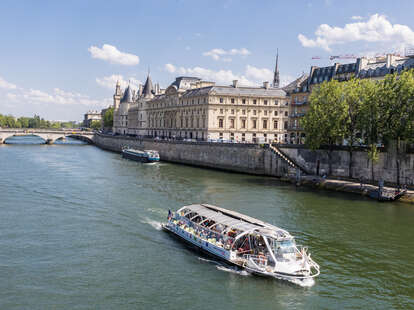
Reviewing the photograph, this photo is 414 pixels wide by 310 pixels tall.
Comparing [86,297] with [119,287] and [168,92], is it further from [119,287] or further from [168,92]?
[168,92]

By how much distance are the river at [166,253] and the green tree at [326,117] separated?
10.1m

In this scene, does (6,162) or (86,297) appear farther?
(6,162)

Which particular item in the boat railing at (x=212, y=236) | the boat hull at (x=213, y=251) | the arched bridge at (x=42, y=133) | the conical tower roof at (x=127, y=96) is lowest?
the boat hull at (x=213, y=251)

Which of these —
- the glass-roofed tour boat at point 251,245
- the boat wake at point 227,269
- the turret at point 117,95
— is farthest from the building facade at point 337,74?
the turret at point 117,95

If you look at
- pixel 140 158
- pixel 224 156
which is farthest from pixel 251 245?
pixel 140 158

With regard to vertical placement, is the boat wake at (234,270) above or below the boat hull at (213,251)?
below

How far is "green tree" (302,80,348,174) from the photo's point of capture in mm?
51062

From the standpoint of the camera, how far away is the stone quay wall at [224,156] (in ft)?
204

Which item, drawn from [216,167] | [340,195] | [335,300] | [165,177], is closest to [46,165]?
[165,177]

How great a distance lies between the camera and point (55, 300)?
1842 cm

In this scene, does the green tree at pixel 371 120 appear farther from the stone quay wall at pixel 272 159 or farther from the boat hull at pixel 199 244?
the boat hull at pixel 199 244

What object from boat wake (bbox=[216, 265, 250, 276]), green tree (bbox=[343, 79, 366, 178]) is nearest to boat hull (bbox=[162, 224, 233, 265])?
boat wake (bbox=[216, 265, 250, 276])

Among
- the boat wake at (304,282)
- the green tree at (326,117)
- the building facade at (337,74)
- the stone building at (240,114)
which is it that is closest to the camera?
the boat wake at (304,282)

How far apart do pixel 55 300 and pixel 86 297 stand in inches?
52.3
